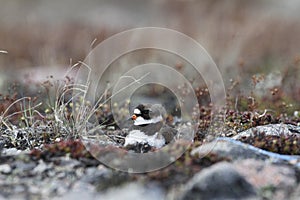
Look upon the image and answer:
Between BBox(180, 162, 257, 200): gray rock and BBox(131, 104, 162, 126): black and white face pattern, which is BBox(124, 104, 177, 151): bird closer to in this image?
BBox(131, 104, 162, 126): black and white face pattern

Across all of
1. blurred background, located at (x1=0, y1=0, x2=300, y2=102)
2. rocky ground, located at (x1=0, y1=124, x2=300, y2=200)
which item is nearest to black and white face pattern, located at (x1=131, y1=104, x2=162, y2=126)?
rocky ground, located at (x1=0, y1=124, x2=300, y2=200)

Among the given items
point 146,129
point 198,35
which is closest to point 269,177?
point 146,129

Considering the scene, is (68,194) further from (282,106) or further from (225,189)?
(282,106)

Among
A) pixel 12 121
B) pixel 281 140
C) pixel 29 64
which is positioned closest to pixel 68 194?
pixel 281 140

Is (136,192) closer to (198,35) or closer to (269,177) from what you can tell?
Result: (269,177)

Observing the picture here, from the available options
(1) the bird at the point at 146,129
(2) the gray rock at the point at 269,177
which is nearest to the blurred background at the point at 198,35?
(1) the bird at the point at 146,129
